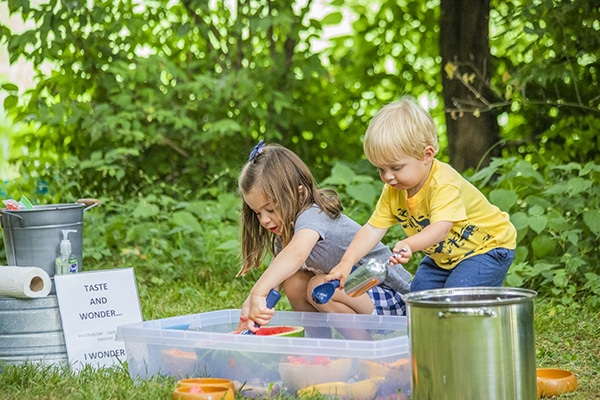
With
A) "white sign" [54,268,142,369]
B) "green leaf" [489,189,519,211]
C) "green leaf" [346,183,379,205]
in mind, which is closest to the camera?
"white sign" [54,268,142,369]

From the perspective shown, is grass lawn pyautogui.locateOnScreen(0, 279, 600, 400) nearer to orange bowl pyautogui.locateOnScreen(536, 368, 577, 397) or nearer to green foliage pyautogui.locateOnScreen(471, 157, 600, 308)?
orange bowl pyautogui.locateOnScreen(536, 368, 577, 397)

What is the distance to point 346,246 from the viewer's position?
120 inches

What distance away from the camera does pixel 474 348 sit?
2.03 meters

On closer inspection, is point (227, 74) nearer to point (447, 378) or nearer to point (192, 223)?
point (192, 223)

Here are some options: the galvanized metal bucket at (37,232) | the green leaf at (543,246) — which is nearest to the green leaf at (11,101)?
the galvanized metal bucket at (37,232)

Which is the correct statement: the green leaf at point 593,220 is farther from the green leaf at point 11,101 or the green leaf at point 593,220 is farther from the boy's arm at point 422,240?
the green leaf at point 11,101

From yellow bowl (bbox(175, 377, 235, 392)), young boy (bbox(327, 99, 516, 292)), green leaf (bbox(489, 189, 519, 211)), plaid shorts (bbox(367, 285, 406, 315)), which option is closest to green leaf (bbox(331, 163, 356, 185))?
green leaf (bbox(489, 189, 519, 211))

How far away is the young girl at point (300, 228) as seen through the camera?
2.97 m

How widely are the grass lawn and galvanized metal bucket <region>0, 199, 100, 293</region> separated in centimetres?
36

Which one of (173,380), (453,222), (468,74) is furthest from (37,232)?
(468,74)

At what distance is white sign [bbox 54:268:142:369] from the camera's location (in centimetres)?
286

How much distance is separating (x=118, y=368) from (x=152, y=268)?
5.70ft

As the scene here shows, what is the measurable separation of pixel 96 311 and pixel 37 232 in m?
0.32

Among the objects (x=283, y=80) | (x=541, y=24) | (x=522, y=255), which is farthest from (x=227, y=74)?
(x=522, y=255)
